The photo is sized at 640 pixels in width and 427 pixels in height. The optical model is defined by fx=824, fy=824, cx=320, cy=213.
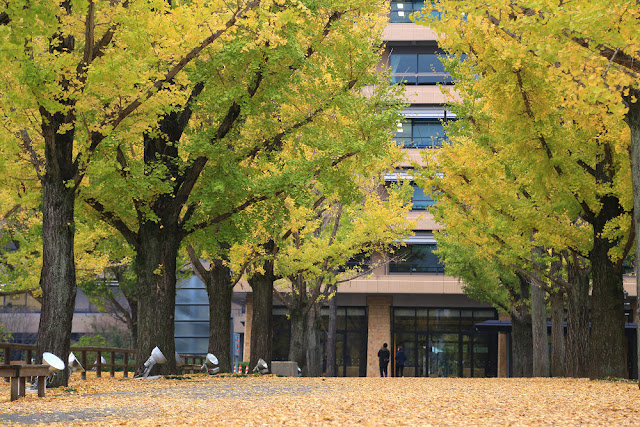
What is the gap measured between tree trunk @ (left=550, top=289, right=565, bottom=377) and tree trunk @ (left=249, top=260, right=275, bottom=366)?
28.9 feet

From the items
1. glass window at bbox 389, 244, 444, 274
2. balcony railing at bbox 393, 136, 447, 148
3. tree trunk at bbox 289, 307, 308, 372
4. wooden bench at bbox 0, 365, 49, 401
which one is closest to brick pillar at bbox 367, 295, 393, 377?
glass window at bbox 389, 244, 444, 274

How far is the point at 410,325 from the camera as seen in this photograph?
43.3 meters

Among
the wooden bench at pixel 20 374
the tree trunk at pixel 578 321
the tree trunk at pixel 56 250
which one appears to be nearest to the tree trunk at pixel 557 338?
the tree trunk at pixel 578 321

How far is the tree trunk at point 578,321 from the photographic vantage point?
66.1 feet

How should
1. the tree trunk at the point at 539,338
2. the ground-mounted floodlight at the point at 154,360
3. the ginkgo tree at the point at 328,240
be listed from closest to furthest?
the ground-mounted floodlight at the point at 154,360 < the tree trunk at the point at 539,338 < the ginkgo tree at the point at 328,240

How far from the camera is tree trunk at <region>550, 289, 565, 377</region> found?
25359 millimetres

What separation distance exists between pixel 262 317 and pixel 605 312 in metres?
11.0

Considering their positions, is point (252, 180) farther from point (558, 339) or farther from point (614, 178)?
point (558, 339)

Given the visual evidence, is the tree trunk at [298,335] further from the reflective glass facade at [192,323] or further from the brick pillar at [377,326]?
the reflective glass facade at [192,323]

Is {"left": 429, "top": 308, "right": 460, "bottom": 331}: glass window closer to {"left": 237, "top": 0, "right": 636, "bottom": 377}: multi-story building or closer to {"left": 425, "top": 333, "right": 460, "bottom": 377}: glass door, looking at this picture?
{"left": 237, "top": 0, "right": 636, "bottom": 377}: multi-story building

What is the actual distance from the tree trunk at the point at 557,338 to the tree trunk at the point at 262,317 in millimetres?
8821

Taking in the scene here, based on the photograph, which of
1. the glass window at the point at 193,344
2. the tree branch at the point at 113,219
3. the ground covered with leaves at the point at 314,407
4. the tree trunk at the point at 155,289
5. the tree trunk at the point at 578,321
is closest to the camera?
the ground covered with leaves at the point at 314,407

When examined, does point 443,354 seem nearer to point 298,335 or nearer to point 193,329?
point 193,329

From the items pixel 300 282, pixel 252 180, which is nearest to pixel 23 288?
pixel 300 282
